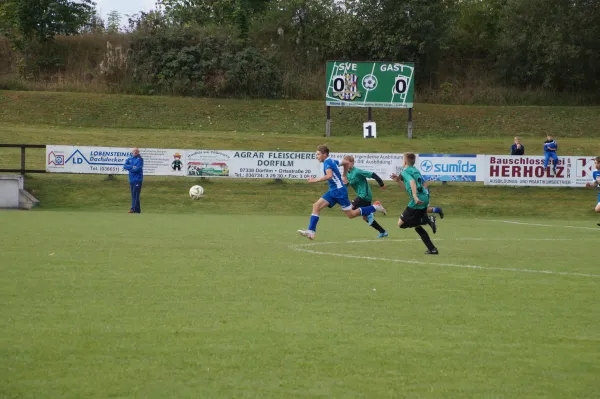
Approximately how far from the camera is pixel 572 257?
602 inches

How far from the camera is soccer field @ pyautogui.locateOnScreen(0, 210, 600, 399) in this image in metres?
6.24

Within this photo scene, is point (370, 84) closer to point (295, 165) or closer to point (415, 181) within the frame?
point (295, 165)

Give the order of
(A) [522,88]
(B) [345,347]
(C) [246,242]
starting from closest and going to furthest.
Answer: (B) [345,347] < (C) [246,242] < (A) [522,88]

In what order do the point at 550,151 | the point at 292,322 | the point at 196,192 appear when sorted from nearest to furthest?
the point at 292,322 < the point at 196,192 < the point at 550,151

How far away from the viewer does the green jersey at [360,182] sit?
63.8ft

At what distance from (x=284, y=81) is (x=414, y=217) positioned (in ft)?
137

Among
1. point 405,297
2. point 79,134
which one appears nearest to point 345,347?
point 405,297

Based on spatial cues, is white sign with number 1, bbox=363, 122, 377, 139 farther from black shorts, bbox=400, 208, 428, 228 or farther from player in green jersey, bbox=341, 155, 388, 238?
black shorts, bbox=400, 208, 428, 228

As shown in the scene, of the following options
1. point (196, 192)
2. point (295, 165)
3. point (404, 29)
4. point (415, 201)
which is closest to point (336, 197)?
point (415, 201)

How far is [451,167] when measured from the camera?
115 ft

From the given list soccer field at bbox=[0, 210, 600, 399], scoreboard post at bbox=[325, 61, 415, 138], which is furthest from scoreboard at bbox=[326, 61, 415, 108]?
soccer field at bbox=[0, 210, 600, 399]

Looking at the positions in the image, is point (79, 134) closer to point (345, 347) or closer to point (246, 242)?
point (246, 242)

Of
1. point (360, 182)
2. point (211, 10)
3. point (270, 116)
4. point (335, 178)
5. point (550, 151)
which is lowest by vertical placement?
point (360, 182)

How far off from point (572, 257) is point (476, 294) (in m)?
5.54
